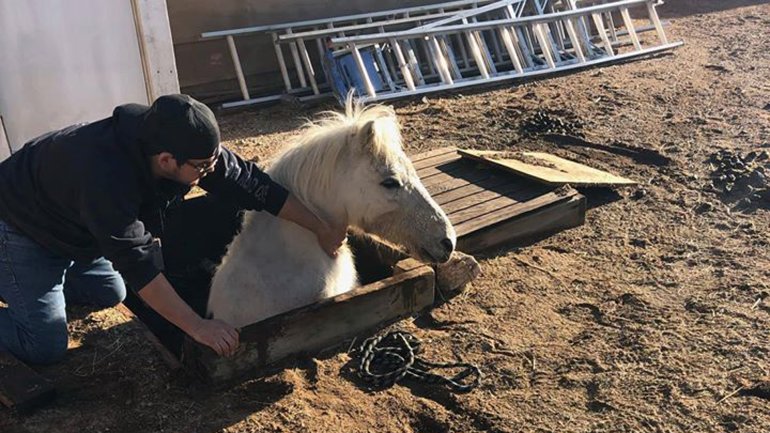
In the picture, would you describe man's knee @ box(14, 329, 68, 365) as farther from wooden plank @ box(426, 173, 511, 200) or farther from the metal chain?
wooden plank @ box(426, 173, 511, 200)

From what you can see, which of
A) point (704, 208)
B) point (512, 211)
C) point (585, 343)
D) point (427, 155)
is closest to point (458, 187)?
point (512, 211)

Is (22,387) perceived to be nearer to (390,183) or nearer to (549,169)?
(390,183)

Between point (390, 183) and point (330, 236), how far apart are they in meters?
0.42

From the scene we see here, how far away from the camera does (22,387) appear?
3.19 metres

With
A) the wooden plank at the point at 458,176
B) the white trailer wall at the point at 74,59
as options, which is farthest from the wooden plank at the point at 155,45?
the wooden plank at the point at 458,176

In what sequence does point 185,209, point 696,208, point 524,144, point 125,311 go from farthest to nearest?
1. point 524,144
2. point 696,208
3. point 185,209
4. point 125,311

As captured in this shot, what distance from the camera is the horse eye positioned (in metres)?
3.31

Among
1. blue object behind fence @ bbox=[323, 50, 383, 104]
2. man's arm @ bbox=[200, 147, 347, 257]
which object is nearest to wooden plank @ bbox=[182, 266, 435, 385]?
man's arm @ bbox=[200, 147, 347, 257]

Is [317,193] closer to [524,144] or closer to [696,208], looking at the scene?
[696,208]

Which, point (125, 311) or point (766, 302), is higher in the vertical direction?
point (125, 311)

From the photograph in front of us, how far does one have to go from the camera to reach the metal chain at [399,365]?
344cm

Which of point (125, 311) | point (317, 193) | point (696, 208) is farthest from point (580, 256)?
point (125, 311)

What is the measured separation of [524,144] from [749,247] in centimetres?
257

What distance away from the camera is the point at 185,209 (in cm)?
478
